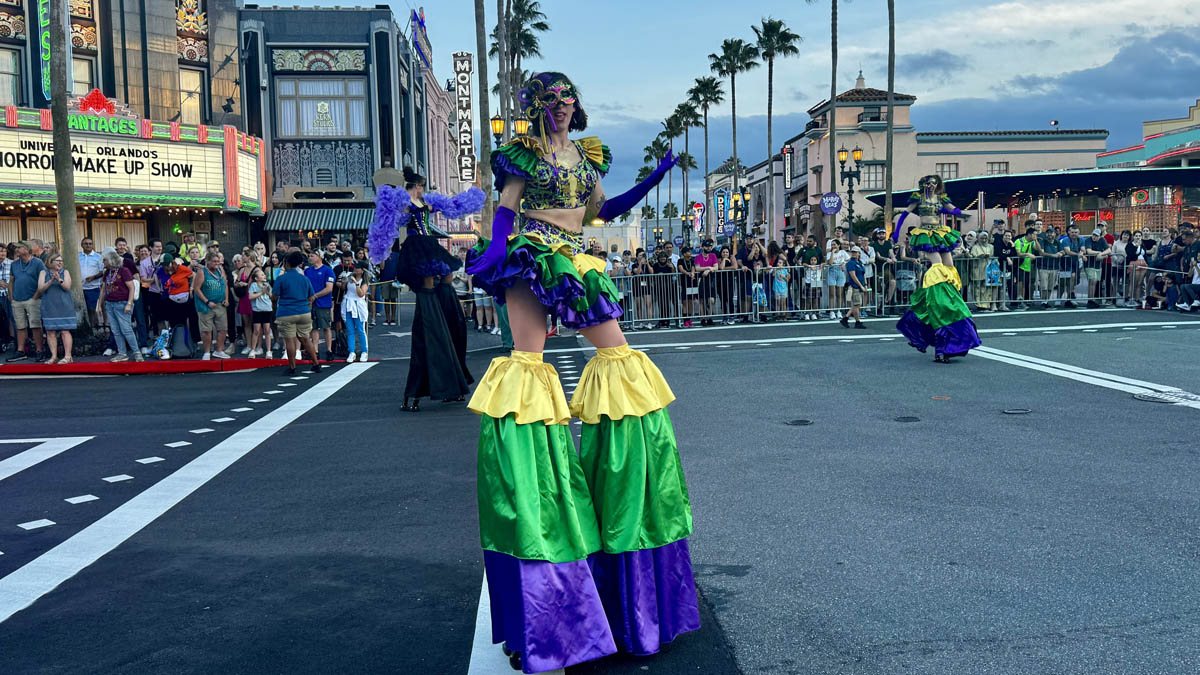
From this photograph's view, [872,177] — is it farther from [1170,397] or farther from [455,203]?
[455,203]

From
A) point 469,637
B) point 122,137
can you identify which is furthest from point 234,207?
point 469,637

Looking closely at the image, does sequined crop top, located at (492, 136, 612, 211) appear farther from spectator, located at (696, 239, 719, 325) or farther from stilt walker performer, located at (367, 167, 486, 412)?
spectator, located at (696, 239, 719, 325)

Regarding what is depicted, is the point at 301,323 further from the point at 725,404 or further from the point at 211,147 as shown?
the point at 211,147

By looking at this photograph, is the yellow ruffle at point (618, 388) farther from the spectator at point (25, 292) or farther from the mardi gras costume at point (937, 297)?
the spectator at point (25, 292)

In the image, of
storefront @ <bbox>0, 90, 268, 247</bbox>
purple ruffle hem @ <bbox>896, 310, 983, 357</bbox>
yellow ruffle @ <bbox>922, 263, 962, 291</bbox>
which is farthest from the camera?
storefront @ <bbox>0, 90, 268, 247</bbox>

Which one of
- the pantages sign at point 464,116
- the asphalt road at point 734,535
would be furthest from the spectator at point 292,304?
the pantages sign at point 464,116

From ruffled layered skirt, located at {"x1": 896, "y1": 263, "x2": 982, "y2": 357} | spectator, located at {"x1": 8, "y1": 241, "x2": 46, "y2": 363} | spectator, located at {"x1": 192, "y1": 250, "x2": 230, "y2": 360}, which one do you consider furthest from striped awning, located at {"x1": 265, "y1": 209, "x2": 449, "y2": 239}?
ruffled layered skirt, located at {"x1": 896, "y1": 263, "x2": 982, "y2": 357}

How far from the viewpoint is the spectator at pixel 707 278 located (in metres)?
18.6

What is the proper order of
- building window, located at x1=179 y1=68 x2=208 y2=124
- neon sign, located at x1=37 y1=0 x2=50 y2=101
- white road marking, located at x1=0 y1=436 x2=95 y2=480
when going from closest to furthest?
white road marking, located at x1=0 y1=436 x2=95 y2=480, neon sign, located at x1=37 y1=0 x2=50 y2=101, building window, located at x1=179 y1=68 x2=208 y2=124

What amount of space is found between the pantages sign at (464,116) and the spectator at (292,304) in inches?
1519

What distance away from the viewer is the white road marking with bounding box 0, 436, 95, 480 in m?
7.12

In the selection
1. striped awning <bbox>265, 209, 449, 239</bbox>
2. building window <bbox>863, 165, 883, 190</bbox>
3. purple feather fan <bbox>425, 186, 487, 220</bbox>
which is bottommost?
purple feather fan <bbox>425, 186, 487, 220</bbox>

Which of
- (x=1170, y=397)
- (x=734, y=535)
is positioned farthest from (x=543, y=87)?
(x=1170, y=397)

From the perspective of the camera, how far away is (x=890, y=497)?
5254 millimetres
